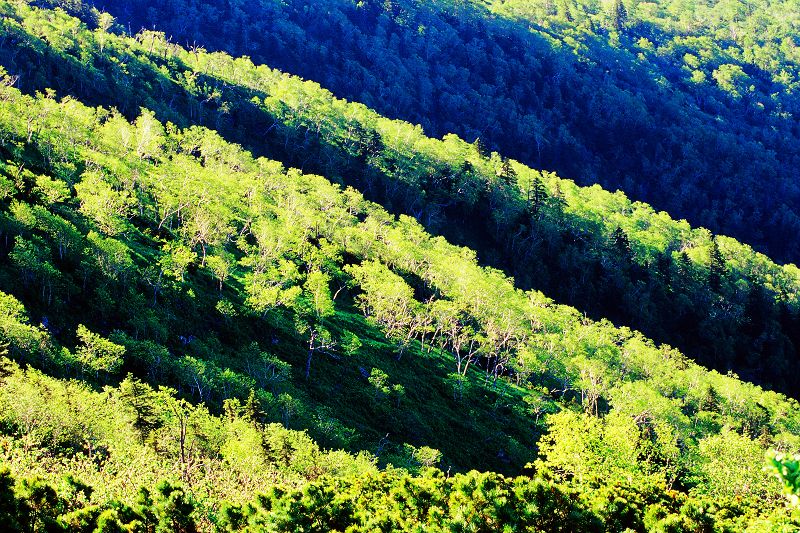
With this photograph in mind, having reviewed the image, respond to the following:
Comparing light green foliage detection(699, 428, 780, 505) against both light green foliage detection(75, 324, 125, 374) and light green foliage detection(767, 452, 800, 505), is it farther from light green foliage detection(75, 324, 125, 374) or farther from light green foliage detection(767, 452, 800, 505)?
light green foliage detection(75, 324, 125, 374)

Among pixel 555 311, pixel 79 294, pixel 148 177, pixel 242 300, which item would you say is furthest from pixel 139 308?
pixel 555 311

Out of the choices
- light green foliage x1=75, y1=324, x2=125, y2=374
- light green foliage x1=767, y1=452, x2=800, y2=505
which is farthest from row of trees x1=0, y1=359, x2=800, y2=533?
light green foliage x1=767, y1=452, x2=800, y2=505

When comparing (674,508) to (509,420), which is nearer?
(674,508)

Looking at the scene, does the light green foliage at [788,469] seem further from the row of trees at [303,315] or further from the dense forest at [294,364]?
the row of trees at [303,315]

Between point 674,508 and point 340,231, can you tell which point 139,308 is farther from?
point 674,508

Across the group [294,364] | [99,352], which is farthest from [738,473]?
[99,352]

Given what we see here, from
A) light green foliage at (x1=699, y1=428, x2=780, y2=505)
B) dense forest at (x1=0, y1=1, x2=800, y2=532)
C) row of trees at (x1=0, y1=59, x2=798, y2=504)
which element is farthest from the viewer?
row of trees at (x1=0, y1=59, x2=798, y2=504)

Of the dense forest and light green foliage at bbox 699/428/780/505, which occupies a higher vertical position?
light green foliage at bbox 699/428/780/505

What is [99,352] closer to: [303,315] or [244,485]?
[244,485]

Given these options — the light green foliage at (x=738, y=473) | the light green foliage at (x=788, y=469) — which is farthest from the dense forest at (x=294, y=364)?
the light green foliage at (x=738, y=473)
